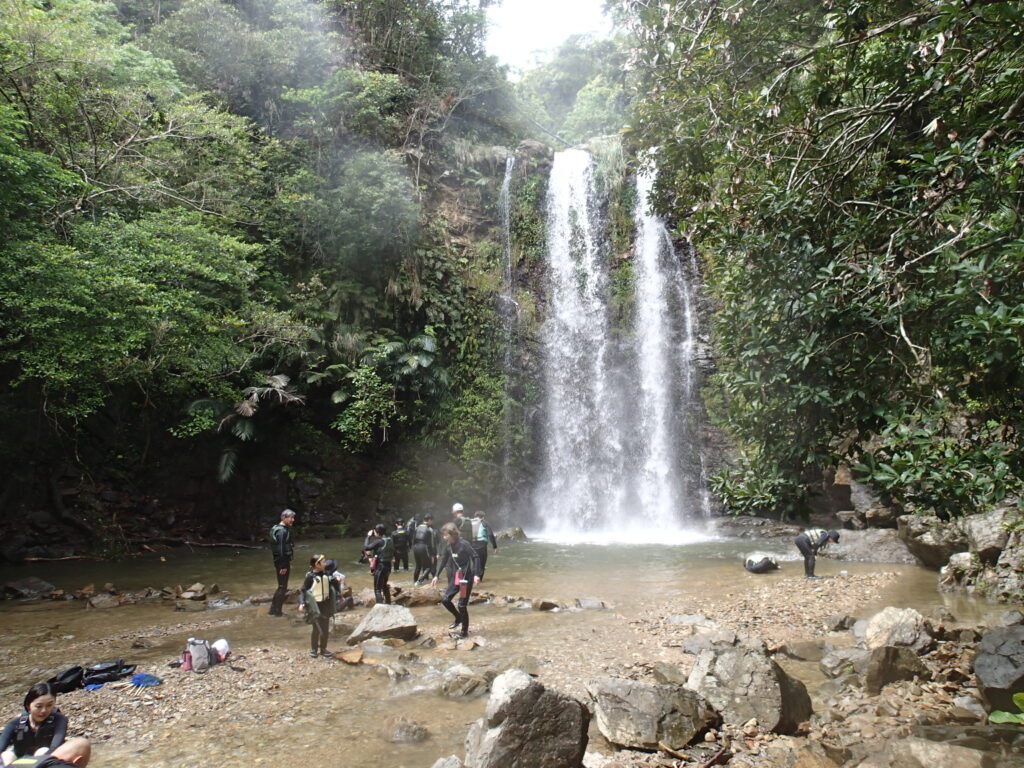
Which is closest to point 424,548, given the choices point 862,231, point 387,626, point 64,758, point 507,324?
point 387,626

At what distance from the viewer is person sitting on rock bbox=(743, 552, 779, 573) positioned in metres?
12.1

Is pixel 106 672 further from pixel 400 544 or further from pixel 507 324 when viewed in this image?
pixel 507 324

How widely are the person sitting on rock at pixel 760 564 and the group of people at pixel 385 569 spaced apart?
571 centimetres

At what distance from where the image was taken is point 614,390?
2184 cm

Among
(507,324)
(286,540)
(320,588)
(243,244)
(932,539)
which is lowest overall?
(320,588)

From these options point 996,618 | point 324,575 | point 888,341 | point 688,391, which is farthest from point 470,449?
point 888,341

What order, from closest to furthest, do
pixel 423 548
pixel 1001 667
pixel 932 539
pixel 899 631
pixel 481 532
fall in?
1. pixel 1001 667
2. pixel 899 631
3. pixel 481 532
4. pixel 423 548
5. pixel 932 539

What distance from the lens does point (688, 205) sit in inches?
296

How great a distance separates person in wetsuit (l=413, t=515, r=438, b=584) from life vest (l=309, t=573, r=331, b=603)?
382 cm

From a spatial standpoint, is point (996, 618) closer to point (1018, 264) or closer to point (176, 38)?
point (1018, 264)

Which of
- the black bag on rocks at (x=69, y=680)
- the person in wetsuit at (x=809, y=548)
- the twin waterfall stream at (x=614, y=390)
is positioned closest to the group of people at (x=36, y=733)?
the black bag on rocks at (x=69, y=680)

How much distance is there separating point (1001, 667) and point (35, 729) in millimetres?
7097

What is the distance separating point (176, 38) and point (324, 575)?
21920 millimetres

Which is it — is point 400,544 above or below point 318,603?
above
